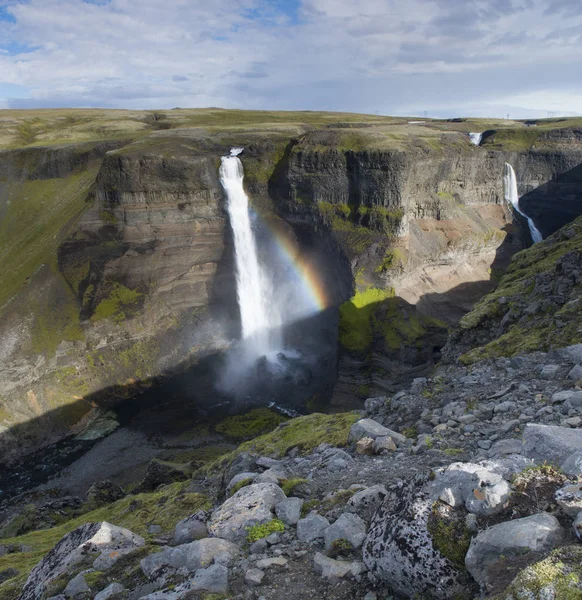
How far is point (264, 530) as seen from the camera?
8656 mm

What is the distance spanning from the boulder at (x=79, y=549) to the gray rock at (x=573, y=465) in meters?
8.01

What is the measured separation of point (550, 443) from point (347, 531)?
344cm

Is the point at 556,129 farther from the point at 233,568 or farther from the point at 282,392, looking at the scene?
the point at 233,568

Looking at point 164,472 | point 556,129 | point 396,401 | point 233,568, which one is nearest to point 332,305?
point 164,472

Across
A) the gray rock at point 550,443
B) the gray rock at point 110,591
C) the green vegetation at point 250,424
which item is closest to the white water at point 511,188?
the green vegetation at point 250,424

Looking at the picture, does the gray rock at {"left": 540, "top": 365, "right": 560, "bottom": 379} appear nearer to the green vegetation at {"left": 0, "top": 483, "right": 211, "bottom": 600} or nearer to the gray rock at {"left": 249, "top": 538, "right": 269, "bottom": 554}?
the gray rock at {"left": 249, "top": 538, "right": 269, "bottom": 554}

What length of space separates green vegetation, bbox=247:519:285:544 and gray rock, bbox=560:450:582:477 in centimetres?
486

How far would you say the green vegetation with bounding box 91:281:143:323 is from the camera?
55.7 metres

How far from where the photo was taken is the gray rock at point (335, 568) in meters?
6.88

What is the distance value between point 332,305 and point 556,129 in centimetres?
6343

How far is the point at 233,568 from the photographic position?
7.63 metres

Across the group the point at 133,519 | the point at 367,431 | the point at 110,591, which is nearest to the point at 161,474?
the point at 133,519

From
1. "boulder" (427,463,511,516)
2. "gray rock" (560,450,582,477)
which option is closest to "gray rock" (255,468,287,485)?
"boulder" (427,463,511,516)

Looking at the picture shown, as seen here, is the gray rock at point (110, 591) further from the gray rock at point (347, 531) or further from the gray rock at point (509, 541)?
the gray rock at point (509, 541)
